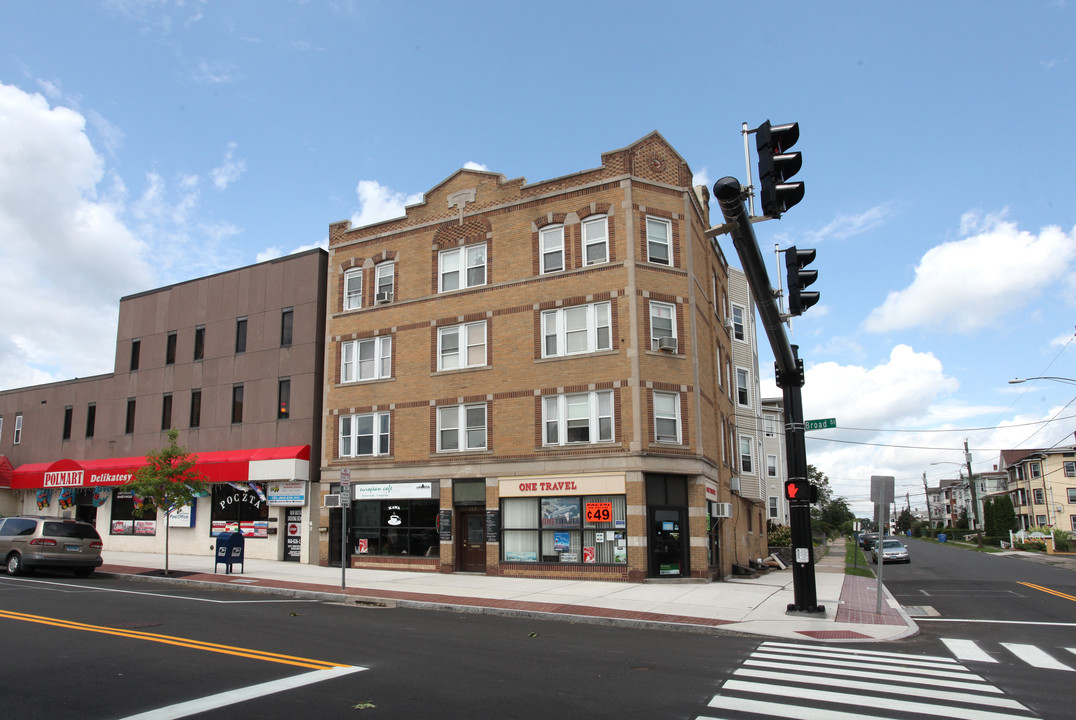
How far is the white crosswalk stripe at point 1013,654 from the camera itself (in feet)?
33.9

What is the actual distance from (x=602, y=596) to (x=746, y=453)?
56.7 feet

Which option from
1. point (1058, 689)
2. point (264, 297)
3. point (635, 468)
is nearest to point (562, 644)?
point (1058, 689)

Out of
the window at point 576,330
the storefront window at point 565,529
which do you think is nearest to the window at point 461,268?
the window at point 576,330

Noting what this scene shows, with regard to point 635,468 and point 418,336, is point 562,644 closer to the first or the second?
point 635,468

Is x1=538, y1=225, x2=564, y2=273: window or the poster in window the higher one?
x1=538, y1=225, x2=564, y2=273: window

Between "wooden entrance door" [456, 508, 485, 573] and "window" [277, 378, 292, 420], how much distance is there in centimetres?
885

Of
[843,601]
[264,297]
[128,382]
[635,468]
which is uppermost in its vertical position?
[264,297]

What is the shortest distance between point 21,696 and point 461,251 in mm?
20361

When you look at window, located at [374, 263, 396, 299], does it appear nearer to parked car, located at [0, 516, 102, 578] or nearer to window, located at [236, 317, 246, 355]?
window, located at [236, 317, 246, 355]

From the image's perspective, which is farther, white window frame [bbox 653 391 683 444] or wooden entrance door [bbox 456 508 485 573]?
wooden entrance door [bbox 456 508 485 573]

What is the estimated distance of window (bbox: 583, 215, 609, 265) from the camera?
2392 centimetres

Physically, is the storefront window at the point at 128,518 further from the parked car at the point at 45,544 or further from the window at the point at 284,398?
the parked car at the point at 45,544

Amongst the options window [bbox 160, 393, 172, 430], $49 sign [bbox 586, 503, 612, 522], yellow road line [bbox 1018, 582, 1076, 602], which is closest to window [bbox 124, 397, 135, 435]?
window [bbox 160, 393, 172, 430]

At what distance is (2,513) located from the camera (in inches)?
1426
